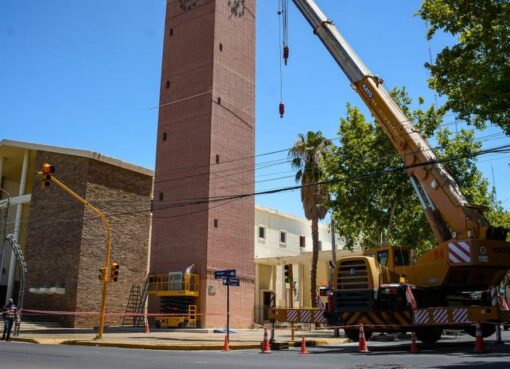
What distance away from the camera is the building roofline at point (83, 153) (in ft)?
119

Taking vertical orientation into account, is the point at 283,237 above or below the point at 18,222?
above

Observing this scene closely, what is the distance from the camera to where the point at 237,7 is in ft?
128

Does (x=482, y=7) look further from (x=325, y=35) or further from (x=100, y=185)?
(x=100, y=185)

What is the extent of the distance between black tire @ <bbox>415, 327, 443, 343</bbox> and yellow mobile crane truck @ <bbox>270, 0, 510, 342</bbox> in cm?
3

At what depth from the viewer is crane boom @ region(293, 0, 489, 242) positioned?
15.9m

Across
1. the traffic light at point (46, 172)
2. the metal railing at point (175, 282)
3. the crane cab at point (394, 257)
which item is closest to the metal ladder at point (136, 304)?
the metal railing at point (175, 282)

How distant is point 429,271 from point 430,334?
2714mm

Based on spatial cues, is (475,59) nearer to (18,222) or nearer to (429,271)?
(429,271)

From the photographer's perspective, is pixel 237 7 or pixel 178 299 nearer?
pixel 178 299

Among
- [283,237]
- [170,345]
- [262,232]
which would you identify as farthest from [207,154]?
[283,237]

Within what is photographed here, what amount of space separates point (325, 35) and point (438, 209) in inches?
317

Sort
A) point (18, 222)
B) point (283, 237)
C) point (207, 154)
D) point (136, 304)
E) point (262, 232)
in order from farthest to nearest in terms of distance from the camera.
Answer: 1. point (283, 237)
2. point (262, 232)
3. point (18, 222)
4. point (136, 304)
5. point (207, 154)

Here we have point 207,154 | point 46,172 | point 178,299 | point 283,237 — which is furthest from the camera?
point 283,237

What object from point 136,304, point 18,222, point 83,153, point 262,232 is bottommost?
point 136,304
